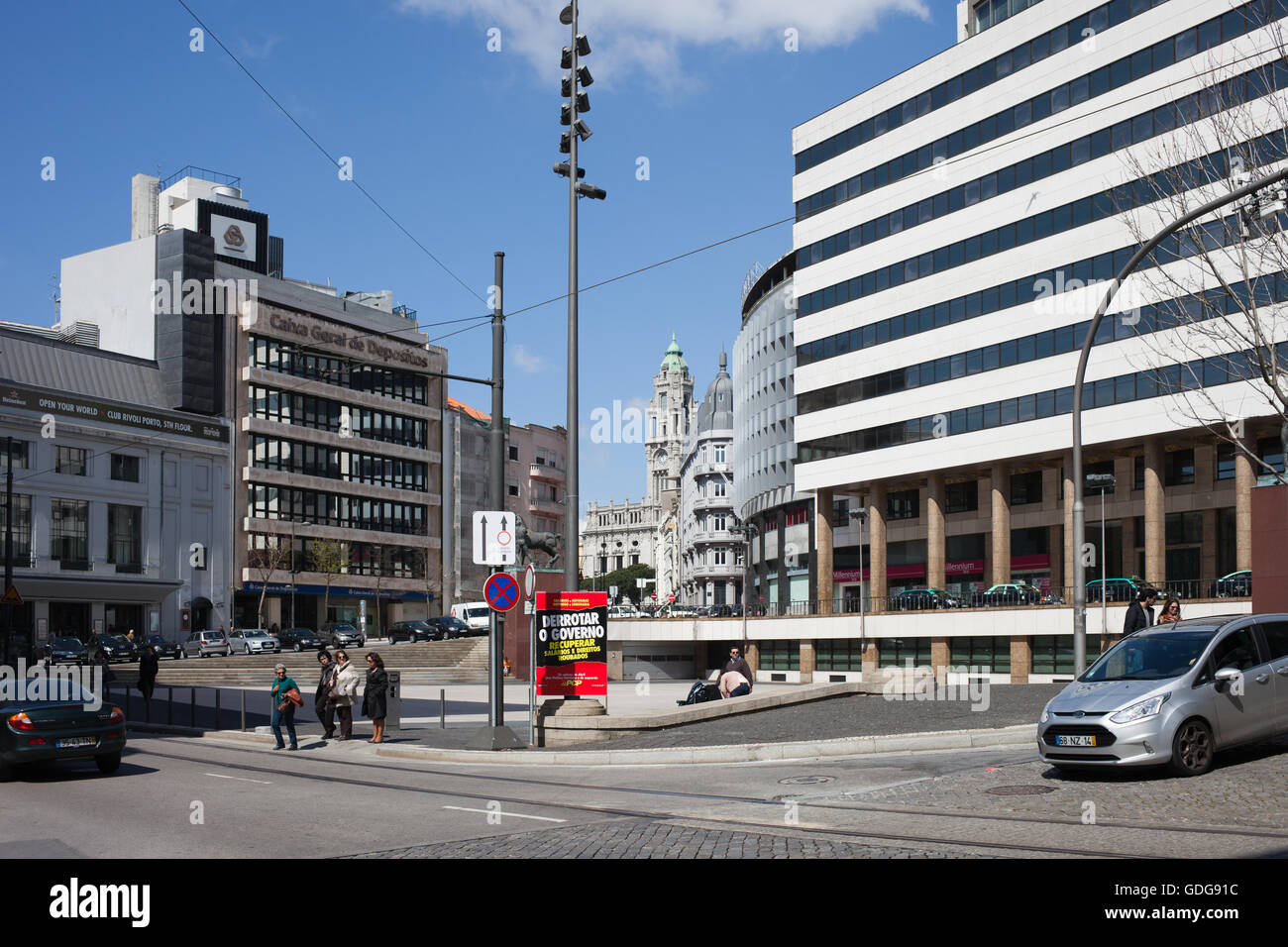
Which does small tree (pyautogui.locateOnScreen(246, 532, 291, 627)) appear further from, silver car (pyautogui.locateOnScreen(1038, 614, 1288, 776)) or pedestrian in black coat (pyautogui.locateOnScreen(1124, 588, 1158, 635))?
silver car (pyautogui.locateOnScreen(1038, 614, 1288, 776))

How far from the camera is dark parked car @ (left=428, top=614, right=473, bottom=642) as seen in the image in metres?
67.2

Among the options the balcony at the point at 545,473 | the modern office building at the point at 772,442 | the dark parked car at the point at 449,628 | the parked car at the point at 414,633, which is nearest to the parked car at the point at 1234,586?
the modern office building at the point at 772,442

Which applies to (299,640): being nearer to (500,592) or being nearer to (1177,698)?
(500,592)

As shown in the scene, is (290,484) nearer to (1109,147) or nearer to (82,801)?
(1109,147)

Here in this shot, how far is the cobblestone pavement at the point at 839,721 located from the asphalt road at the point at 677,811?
2018 mm

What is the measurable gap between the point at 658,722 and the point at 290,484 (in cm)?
6543

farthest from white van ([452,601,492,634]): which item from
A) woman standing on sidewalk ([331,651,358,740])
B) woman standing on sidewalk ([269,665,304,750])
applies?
woman standing on sidewalk ([269,665,304,750])

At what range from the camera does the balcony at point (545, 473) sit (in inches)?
4520

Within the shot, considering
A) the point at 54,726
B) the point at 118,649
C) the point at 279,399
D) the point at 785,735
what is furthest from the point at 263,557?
the point at 785,735

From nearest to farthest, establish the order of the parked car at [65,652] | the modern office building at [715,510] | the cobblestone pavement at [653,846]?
the cobblestone pavement at [653,846]
the parked car at [65,652]
the modern office building at [715,510]

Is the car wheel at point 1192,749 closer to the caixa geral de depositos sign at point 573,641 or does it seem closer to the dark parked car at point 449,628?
the caixa geral de depositos sign at point 573,641

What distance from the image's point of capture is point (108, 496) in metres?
69.8

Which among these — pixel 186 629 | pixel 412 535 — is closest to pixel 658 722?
pixel 186 629

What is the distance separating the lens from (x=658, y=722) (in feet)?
72.4
